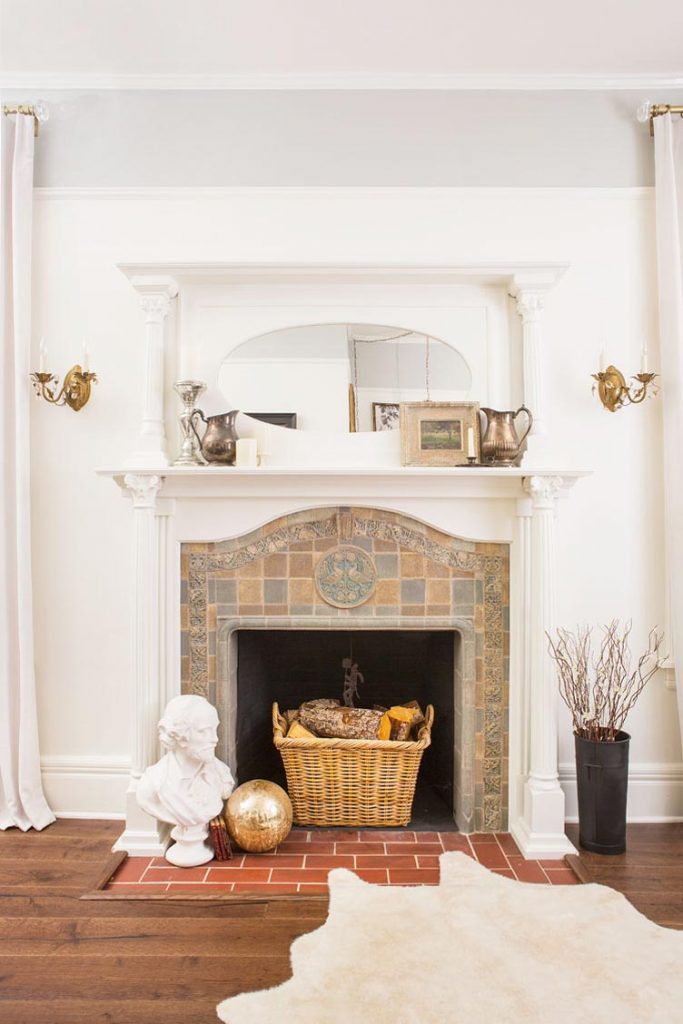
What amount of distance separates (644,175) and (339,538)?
1962 millimetres

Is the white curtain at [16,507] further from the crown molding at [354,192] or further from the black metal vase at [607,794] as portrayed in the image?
the black metal vase at [607,794]

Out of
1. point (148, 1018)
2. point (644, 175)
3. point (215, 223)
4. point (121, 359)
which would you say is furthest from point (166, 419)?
point (644, 175)

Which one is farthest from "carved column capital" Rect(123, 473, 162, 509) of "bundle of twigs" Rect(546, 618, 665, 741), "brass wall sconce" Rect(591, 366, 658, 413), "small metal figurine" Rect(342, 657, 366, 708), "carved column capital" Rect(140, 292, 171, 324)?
"brass wall sconce" Rect(591, 366, 658, 413)

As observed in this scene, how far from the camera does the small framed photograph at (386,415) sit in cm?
286

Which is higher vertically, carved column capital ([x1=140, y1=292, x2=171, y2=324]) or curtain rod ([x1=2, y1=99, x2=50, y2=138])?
curtain rod ([x1=2, y1=99, x2=50, y2=138])

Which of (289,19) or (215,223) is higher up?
(289,19)

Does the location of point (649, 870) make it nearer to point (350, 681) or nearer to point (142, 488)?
point (350, 681)

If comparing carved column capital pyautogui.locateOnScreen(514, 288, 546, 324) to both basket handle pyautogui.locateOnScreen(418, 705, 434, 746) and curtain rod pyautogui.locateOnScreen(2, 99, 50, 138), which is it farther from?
curtain rod pyautogui.locateOnScreen(2, 99, 50, 138)

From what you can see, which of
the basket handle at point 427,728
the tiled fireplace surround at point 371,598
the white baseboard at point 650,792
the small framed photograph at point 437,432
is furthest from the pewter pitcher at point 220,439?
the white baseboard at point 650,792

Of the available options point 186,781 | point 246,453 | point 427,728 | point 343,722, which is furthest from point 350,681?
point 246,453

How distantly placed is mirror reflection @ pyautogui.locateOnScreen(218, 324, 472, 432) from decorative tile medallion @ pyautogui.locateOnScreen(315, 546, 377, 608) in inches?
20.3

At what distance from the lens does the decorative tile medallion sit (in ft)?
9.28

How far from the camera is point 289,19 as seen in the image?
2.66 meters

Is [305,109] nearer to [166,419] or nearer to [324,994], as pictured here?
[166,419]
